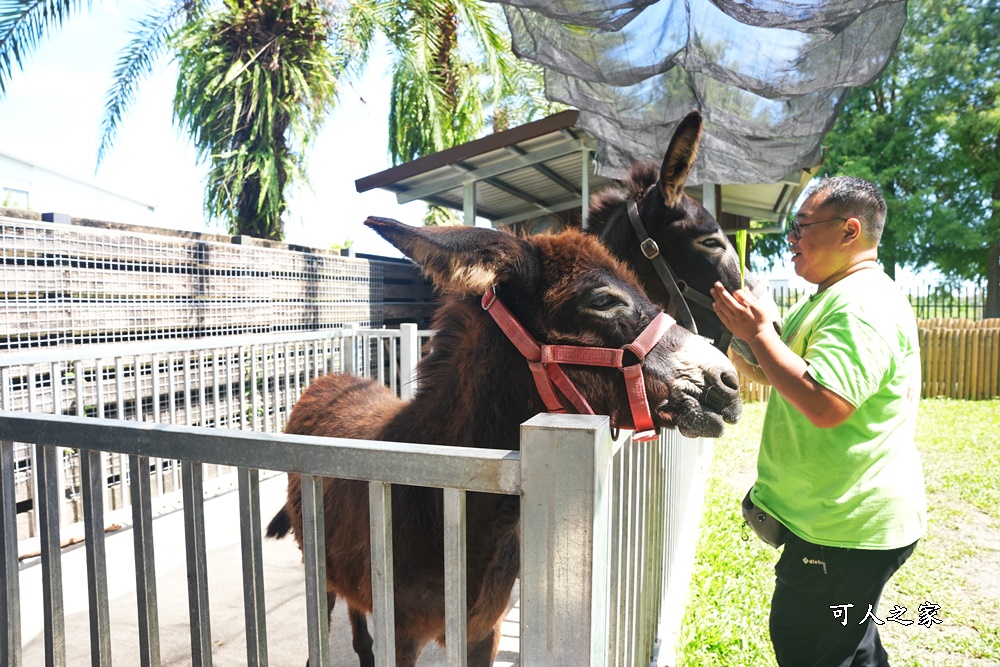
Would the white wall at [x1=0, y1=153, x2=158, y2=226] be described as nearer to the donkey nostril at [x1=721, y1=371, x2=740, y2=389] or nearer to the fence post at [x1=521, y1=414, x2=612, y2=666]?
the donkey nostril at [x1=721, y1=371, x2=740, y2=389]

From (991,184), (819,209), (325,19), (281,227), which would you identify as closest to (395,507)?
(819,209)

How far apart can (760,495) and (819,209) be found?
122 cm

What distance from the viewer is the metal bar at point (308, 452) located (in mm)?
1119

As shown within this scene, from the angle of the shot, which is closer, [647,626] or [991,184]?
[647,626]

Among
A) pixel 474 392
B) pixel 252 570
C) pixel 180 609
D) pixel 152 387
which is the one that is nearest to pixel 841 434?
pixel 474 392

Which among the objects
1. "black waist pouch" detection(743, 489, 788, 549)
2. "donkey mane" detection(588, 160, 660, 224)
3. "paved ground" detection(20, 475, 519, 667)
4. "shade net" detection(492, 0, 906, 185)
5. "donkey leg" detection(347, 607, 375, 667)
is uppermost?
"shade net" detection(492, 0, 906, 185)

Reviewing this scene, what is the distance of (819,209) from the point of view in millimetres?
2443

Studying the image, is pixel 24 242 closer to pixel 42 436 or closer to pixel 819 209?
pixel 42 436

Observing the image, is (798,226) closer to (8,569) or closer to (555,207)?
(8,569)

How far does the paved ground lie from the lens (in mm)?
3518

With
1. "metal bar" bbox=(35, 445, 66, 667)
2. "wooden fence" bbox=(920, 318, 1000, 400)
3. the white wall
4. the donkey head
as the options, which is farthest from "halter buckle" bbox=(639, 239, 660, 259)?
the white wall

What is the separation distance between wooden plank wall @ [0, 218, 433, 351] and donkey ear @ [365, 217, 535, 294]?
4051 mm

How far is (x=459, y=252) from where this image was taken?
1.80 metres

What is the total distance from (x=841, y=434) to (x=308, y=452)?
1.97 metres
